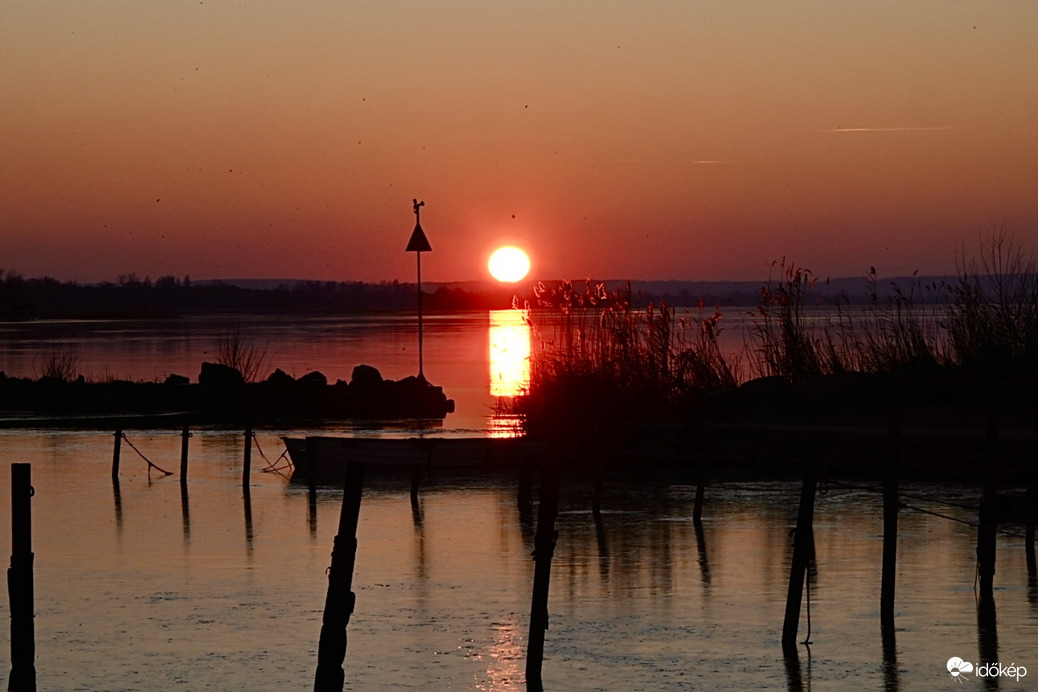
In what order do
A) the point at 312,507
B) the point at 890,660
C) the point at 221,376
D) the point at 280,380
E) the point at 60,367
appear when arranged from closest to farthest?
the point at 890,660
the point at 312,507
the point at 280,380
the point at 221,376
the point at 60,367

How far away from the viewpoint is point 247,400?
4356 centimetres

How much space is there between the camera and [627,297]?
31.4 meters

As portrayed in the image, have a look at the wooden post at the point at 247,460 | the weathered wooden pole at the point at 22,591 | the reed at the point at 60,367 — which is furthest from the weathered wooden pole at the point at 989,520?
the reed at the point at 60,367

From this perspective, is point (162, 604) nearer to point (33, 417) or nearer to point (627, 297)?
point (627, 297)

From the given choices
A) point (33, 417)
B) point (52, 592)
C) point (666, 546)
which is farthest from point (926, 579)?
point (33, 417)

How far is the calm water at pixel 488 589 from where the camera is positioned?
11969 mm

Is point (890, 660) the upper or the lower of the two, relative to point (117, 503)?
lower

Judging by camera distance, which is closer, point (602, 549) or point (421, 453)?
point (602, 549)

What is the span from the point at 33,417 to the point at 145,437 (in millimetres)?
7024

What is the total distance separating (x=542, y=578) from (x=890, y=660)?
2.82m

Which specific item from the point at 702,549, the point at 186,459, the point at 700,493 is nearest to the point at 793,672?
the point at 702,549

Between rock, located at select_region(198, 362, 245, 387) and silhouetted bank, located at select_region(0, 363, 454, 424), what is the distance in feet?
2.03

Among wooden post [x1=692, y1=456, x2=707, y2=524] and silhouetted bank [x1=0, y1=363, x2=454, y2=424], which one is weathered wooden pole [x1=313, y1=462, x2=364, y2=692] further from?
silhouetted bank [x1=0, y1=363, x2=454, y2=424]

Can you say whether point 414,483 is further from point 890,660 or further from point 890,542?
point 890,660
